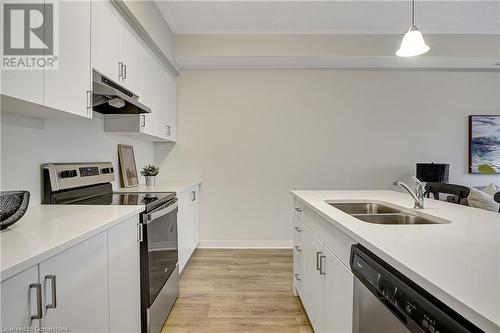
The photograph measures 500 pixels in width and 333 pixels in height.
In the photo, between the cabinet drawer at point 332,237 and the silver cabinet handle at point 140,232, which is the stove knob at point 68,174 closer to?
the silver cabinet handle at point 140,232

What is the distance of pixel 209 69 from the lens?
3891 millimetres

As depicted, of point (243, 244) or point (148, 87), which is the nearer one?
point (148, 87)

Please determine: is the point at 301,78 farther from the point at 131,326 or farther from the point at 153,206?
the point at 131,326

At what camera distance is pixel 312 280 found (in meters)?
1.91

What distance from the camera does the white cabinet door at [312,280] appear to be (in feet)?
5.64

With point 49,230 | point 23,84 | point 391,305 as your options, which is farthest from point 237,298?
point 23,84

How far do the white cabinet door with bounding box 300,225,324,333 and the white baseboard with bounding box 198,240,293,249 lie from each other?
1.69 m

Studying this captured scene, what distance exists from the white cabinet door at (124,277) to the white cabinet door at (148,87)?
4.12 ft

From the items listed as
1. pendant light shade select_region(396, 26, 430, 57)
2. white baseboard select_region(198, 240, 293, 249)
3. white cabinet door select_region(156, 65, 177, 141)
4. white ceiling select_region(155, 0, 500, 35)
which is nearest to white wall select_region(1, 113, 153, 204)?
white cabinet door select_region(156, 65, 177, 141)

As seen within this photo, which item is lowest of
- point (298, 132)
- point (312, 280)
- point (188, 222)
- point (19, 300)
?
point (312, 280)

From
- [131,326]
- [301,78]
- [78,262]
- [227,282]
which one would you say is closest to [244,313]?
[227,282]

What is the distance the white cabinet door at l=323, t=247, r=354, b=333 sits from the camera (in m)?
1.26

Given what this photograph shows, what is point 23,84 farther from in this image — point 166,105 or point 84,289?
point 166,105

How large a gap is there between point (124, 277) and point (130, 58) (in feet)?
5.51
